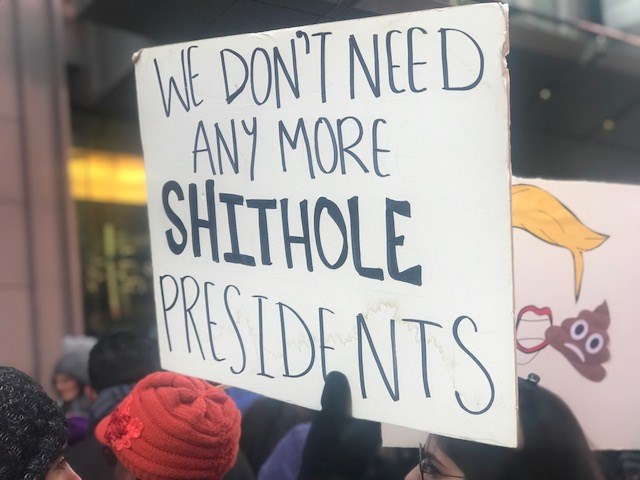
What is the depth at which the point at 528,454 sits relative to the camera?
6.04 feet

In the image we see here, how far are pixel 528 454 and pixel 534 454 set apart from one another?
0.01 m

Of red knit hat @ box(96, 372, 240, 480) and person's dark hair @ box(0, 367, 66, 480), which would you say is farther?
red knit hat @ box(96, 372, 240, 480)

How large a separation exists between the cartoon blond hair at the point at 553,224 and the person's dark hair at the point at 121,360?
4.98 ft

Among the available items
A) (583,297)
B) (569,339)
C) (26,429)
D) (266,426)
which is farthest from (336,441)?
(266,426)

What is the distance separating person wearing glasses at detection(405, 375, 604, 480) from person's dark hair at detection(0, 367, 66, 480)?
82cm

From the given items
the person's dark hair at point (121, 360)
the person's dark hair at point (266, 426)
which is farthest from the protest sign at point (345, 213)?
the person's dark hair at point (266, 426)

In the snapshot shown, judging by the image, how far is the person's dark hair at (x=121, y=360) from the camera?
3.15 meters

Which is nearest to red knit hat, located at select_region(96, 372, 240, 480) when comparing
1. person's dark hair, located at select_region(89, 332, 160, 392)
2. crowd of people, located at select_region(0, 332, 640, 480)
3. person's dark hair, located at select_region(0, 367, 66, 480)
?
crowd of people, located at select_region(0, 332, 640, 480)

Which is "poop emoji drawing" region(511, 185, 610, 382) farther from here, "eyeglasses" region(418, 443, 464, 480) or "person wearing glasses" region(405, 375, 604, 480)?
"eyeglasses" region(418, 443, 464, 480)

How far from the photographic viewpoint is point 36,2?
6.82 m

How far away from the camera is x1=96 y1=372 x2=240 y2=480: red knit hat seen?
6.66 ft

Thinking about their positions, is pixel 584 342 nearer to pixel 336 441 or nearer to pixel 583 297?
pixel 583 297

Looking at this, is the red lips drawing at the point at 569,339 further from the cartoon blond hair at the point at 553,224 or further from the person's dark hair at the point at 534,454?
the person's dark hair at the point at 534,454

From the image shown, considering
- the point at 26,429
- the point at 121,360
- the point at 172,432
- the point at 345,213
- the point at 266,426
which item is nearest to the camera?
the point at 26,429
